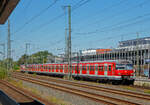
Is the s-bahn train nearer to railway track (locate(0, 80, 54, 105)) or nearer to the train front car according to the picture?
the train front car

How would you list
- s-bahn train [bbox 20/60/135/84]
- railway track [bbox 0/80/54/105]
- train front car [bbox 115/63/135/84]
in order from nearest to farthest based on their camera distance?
railway track [bbox 0/80/54/105], train front car [bbox 115/63/135/84], s-bahn train [bbox 20/60/135/84]

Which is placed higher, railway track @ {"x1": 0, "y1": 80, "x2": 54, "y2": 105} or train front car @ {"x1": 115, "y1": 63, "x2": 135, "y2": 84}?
train front car @ {"x1": 115, "y1": 63, "x2": 135, "y2": 84}

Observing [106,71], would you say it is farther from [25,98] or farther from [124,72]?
[25,98]

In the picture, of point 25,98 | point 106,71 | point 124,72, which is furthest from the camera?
point 106,71

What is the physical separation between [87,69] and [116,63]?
18.5ft

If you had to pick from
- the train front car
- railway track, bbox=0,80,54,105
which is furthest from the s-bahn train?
railway track, bbox=0,80,54,105

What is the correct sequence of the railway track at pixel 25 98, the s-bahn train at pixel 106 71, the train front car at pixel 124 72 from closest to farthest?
the railway track at pixel 25 98, the train front car at pixel 124 72, the s-bahn train at pixel 106 71

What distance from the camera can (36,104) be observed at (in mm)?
10516

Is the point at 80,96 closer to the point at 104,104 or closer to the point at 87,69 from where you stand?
the point at 104,104

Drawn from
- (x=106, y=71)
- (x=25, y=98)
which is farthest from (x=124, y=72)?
(x=25, y=98)

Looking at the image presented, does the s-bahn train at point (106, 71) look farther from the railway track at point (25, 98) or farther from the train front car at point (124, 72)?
the railway track at point (25, 98)

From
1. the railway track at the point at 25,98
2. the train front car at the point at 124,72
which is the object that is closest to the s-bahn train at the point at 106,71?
the train front car at the point at 124,72

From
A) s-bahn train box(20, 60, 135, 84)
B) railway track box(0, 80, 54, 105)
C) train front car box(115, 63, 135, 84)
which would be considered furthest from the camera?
s-bahn train box(20, 60, 135, 84)

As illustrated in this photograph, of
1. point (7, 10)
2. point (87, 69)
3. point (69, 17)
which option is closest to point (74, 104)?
point (7, 10)
